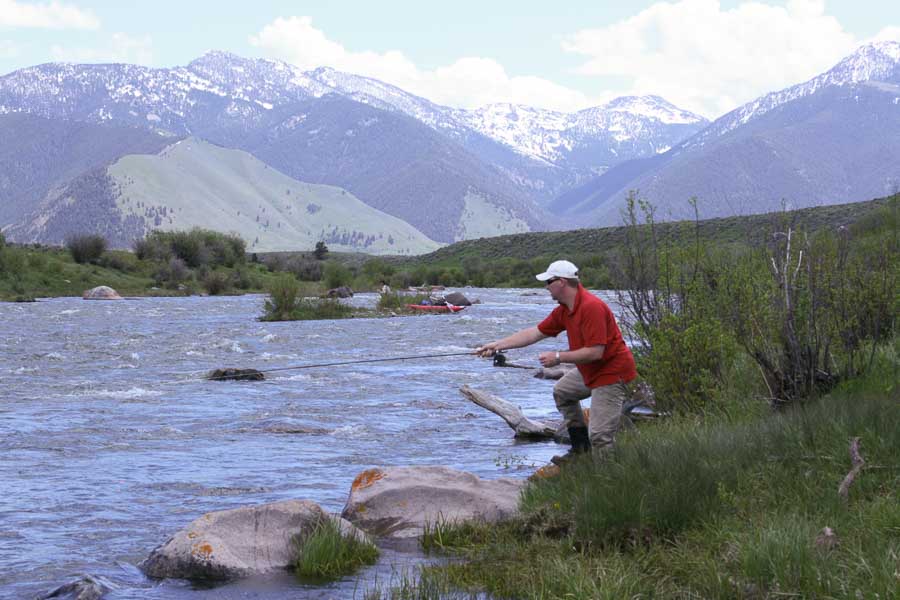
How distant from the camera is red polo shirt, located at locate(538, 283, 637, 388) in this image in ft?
26.2

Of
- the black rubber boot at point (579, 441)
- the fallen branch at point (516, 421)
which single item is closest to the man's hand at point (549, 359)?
the black rubber boot at point (579, 441)

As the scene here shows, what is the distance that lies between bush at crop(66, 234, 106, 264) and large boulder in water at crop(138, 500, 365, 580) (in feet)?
198

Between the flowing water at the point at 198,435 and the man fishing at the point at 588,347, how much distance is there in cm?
181

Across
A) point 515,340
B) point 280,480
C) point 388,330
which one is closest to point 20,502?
point 280,480

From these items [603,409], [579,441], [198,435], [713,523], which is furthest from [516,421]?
[713,523]

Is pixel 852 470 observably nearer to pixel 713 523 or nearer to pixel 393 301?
pixel 713 523

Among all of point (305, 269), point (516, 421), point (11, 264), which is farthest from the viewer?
point (305, 269)

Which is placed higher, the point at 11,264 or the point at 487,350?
the point at 11,264

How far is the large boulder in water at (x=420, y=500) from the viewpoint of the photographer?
787 cm

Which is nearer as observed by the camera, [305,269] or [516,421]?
[516,421]

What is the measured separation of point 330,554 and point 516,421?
6.48 meters

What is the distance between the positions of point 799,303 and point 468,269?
7657 centimetres

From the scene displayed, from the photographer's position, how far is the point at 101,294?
172 ft

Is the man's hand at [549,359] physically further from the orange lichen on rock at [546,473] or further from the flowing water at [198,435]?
the flowing water at [198,435]
